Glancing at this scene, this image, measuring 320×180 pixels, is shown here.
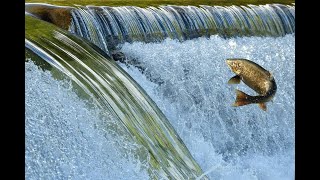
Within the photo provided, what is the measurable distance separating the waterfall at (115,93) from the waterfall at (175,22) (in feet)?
0.53

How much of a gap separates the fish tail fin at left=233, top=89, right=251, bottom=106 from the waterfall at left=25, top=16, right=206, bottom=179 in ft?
1.57

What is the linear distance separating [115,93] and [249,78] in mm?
868

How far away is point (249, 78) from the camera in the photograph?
13.5ft

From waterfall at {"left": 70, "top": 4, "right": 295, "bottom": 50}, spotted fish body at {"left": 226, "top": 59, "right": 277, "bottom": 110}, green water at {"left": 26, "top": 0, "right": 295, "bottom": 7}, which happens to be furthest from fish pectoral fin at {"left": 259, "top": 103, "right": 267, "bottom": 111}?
green water at {"left": 26, "top": 0, "right": 295, "bottom": 7}

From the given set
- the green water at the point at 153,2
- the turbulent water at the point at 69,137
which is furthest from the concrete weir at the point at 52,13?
the turbulent water at the point at 69,137

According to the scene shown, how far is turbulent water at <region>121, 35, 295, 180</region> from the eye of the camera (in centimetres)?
393

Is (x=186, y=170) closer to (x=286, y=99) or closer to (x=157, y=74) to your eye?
(x=157, y=74)

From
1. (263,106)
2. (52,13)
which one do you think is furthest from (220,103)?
(52,13)

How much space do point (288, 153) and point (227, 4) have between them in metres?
0.81

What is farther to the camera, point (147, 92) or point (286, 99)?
point (286, 99)

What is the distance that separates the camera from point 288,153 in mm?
4277

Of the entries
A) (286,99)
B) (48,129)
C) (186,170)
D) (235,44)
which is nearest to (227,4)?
(235,44)

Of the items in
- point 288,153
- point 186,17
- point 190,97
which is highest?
point 186,17

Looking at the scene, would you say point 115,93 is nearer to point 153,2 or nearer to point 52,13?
point 52,13
